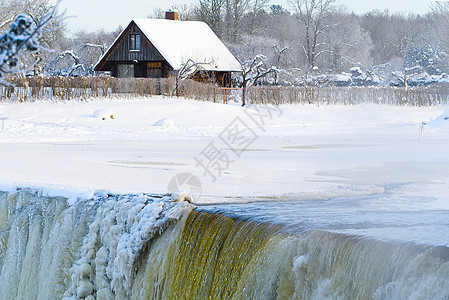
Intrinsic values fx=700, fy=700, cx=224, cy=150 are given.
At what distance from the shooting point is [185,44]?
47438 mm

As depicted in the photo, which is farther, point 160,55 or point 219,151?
point 160,55

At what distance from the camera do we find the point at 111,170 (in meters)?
13.4

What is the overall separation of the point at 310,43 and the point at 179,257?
71.3 metres

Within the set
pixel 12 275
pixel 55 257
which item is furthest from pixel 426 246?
pixel 12 275

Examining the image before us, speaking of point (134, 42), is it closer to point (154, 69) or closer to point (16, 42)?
point (154, 69)

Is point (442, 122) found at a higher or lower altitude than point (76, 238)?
higher

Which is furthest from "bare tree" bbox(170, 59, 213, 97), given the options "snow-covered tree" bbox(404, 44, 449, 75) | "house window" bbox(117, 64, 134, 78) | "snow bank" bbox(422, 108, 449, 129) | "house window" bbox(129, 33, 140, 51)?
"snow-covered tree" bbox(404, 44, 449, 75)

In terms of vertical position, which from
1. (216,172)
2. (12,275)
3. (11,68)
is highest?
(11,68)

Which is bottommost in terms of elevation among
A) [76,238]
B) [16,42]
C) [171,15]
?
[76,238]

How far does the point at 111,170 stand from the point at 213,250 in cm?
607

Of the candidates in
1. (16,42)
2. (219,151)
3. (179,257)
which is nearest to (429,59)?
(219,151)

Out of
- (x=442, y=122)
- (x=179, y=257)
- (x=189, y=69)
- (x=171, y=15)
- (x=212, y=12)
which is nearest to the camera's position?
(x=179, y=257)

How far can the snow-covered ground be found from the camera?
37.5 ft

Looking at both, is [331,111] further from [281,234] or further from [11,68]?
[11,68]
